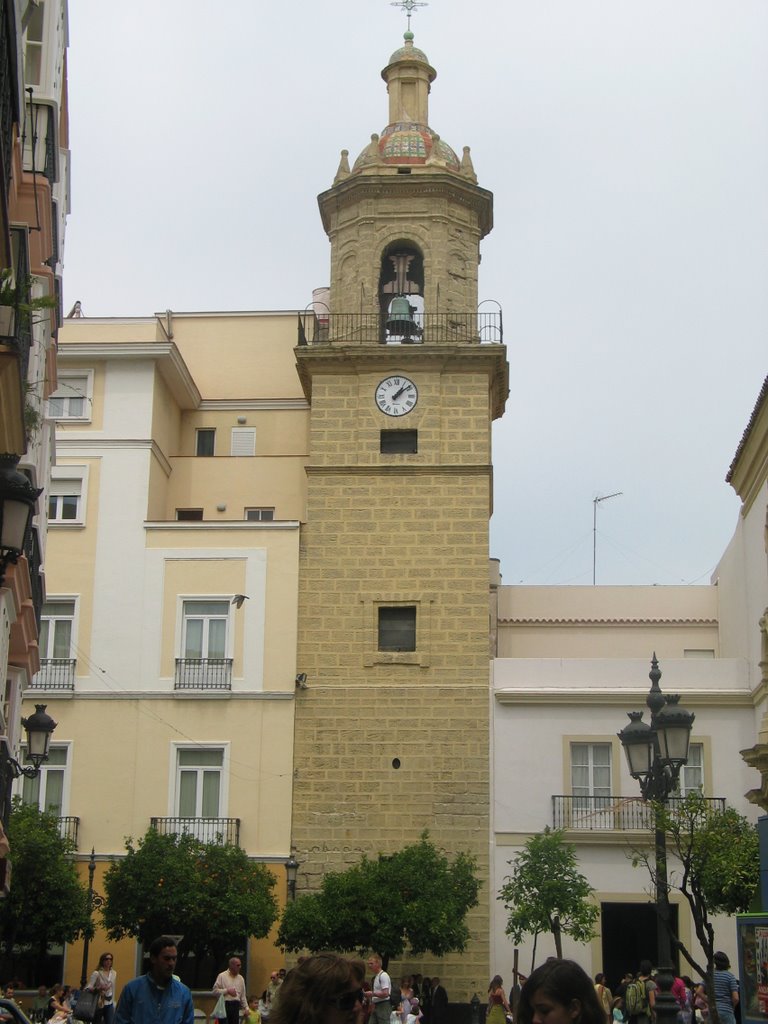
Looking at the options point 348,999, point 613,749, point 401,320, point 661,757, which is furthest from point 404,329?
point 348,999

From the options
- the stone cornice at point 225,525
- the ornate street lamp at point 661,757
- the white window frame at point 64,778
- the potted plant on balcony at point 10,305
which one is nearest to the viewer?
the potted plant on balcony at point 10,305

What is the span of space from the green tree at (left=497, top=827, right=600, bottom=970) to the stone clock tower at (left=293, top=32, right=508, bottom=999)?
2.26 meters

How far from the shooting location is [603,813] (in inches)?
1243

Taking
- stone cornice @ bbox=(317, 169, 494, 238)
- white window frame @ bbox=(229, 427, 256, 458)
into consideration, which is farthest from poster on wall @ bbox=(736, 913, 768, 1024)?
white window frame @ bbox=(229, 427, 256, 458)

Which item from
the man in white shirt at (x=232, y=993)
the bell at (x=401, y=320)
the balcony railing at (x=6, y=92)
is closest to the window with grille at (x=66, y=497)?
the bell at (x=401, y=320)

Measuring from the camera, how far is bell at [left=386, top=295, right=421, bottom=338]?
3500 cm

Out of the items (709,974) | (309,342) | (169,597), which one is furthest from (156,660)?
(709,974)

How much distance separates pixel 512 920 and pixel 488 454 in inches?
402

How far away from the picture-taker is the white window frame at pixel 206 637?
33250mm

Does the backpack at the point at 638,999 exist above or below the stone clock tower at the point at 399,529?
below

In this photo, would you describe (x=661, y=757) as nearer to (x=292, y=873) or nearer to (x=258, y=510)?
(x=292, y=873)

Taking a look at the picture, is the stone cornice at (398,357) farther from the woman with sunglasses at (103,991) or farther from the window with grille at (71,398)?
the woman with sunglasses at (103,991)

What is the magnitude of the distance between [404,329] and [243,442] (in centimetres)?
550

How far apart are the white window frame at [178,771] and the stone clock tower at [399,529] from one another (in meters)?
1.46
